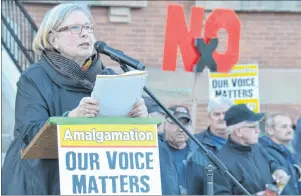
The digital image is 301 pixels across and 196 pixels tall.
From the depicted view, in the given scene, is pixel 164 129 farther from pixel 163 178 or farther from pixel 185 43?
pixel 163 178

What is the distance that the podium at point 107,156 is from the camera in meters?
3.58

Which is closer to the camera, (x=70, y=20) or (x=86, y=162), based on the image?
(x=86, y=162)

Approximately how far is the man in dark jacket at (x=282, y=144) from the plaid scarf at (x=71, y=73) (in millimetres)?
3112

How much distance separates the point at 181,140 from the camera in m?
7.57

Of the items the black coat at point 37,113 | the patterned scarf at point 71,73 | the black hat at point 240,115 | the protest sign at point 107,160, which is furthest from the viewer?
the black hat at point 240,115

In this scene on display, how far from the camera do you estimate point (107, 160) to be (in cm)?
362

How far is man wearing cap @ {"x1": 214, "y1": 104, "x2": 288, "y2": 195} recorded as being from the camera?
698 cm

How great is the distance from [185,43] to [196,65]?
283 mm

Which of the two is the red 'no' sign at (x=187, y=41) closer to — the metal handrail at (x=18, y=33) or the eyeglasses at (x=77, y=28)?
the metal handrail at (x=18, y=33)

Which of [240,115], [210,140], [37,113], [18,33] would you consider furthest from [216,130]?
[37,113]

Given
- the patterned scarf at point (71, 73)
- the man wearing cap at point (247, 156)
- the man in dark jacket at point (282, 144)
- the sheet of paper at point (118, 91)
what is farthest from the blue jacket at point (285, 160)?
the sheet of paper at point (118, 91)

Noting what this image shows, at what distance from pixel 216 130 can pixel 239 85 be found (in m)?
1.22

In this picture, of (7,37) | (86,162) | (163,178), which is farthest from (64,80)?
(7,37)

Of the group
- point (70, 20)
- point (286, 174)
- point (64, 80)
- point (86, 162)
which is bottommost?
point (286, 174)
